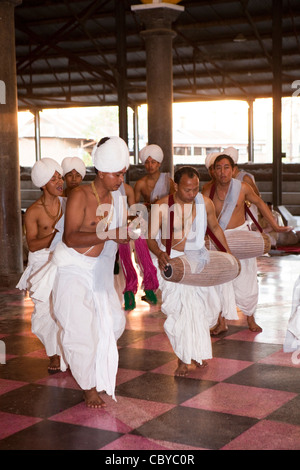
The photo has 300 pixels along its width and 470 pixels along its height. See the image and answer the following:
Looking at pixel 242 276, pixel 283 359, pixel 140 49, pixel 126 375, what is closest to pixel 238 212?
pixel 242 276

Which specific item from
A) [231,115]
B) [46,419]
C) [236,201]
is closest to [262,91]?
[236,201]

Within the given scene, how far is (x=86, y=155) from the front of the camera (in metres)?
34.2

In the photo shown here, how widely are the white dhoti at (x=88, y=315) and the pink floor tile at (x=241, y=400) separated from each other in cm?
60

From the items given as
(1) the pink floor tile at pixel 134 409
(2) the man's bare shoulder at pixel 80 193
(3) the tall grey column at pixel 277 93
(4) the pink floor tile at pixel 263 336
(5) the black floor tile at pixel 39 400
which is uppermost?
(3) the tall grey column at pixel 277 93

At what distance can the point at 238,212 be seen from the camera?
627 cm

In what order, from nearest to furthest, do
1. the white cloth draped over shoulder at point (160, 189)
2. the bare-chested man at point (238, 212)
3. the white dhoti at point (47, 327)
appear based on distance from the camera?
the white dhoti at point (47, 327) < the bare-chested man at point (238, 212) < the white cloth draped over shoulder at point (160, 189)

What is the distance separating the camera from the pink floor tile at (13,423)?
3842 millimetres

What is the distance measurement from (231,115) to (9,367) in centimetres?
3532

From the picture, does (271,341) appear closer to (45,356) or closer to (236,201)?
(236,201)

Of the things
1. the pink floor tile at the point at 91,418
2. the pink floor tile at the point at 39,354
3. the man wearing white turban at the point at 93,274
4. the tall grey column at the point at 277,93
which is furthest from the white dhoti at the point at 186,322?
the tall grey column at the point at 277,93

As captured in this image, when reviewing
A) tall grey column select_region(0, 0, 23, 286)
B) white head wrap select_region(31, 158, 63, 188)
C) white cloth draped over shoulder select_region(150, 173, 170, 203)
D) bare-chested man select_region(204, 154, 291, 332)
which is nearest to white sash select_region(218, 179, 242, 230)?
bare-chested man select_region(204, 154, 291, 332)

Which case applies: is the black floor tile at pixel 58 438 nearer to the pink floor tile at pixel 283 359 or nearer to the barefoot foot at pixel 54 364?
the barefoot foot at pixel 54 364

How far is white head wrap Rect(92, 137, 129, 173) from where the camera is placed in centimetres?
425

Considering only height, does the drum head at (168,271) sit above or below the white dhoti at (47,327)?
above
